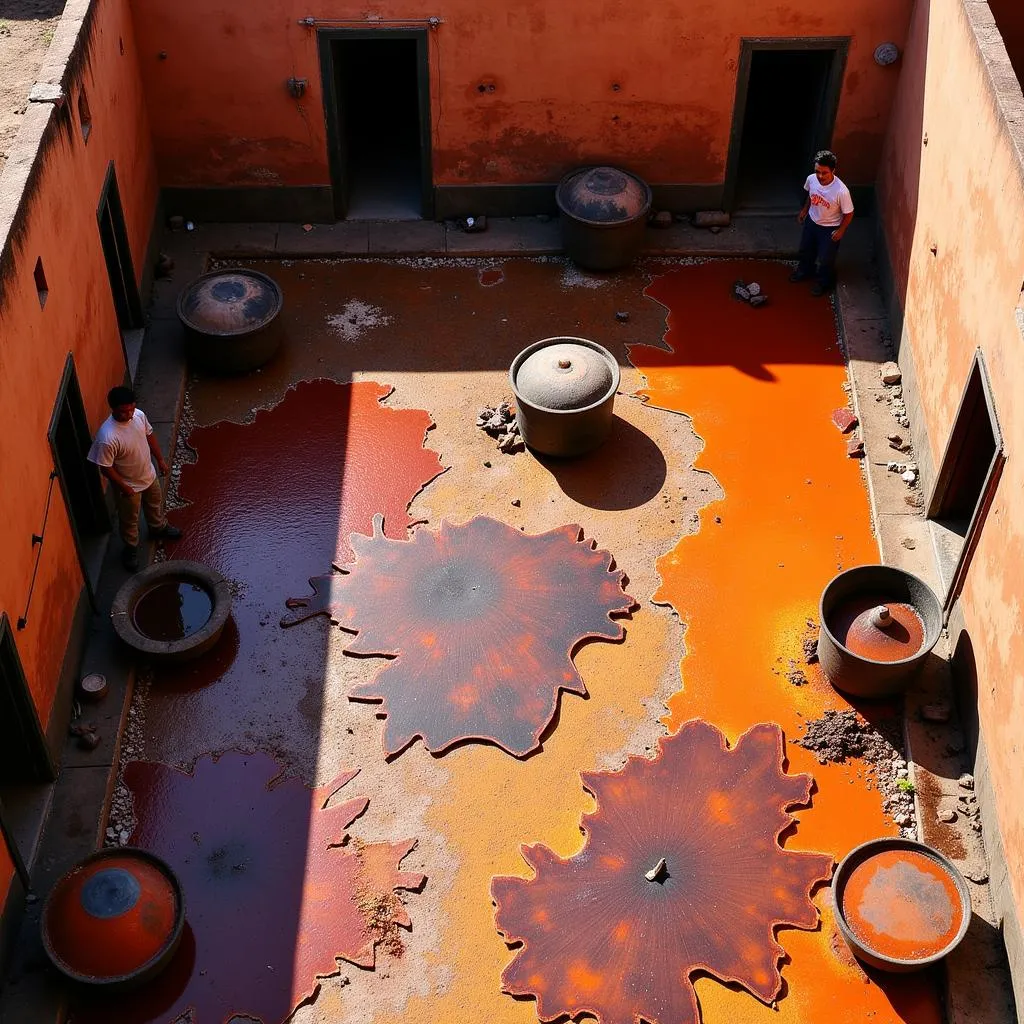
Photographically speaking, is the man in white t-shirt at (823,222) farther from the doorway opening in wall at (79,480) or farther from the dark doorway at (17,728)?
the dark doorway at (17,728)

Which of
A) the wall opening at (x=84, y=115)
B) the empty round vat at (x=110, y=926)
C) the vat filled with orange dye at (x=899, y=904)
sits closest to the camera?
the empty round vat at (x=110, y=926)

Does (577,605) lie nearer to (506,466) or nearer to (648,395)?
(506,466)

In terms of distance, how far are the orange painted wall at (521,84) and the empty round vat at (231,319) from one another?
2.33 m

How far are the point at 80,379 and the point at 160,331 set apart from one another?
3001mm

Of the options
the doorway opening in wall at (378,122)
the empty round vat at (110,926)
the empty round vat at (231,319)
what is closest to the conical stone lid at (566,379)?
the empty round vat at (231,319)

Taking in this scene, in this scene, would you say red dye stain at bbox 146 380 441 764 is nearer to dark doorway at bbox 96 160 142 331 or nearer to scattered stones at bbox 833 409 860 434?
dark doorway at bbox 96 160 142 331

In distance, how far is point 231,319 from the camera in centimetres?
1416

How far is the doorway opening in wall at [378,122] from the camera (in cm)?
1549

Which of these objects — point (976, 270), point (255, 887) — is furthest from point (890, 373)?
point (255, 887)

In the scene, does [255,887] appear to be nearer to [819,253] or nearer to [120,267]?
[120,267]

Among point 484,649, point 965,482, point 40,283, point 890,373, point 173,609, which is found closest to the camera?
point 40,283

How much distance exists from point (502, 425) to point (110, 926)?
21.6ft

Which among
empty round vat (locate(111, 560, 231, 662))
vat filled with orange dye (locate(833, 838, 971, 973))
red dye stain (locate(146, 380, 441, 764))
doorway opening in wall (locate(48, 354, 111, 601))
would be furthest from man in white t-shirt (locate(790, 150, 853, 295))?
doorway opening in wall (locate(48, 354, 111, 601))

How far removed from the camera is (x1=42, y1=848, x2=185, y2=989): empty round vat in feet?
30.6
